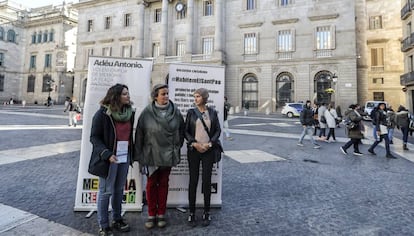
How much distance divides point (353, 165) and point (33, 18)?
206ft

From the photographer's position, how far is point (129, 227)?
3188 millimetres

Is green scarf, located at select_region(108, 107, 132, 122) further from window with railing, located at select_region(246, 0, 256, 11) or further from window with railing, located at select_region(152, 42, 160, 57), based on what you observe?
window with railing, located at select_region(152, 42, 160, 57)

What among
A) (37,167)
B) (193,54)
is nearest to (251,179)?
(37,167)

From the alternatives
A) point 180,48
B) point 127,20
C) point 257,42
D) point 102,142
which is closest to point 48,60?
point 127,20

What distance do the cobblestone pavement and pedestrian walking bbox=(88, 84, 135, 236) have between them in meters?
0.60

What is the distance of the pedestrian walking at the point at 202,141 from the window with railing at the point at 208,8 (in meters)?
32.4

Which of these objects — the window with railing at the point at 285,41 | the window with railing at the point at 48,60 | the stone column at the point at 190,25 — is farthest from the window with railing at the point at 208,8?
the window with railing at the point at 48,60

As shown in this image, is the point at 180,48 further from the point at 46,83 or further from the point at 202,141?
the point at 202,141

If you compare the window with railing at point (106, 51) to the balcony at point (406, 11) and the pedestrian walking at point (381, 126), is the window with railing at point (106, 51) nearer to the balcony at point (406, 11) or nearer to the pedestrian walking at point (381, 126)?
the pedestrian walking at point (381, 126)

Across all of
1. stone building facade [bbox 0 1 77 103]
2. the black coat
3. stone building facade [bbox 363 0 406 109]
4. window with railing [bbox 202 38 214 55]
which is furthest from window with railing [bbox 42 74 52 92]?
stone building facade [bbox 363 0 406 109]

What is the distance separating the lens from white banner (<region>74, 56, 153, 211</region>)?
357cm

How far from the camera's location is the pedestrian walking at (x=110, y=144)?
9.23ft

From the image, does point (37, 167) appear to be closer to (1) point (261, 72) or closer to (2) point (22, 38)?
(1) point (261, 72)

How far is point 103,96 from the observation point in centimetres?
361
